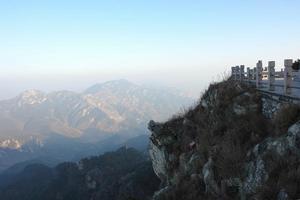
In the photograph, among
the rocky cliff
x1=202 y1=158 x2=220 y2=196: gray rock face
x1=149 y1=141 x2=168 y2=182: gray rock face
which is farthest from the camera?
x1=149 y1=141 x2=168 y2=182: gray rock face

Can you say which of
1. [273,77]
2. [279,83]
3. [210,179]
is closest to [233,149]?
[210,179]

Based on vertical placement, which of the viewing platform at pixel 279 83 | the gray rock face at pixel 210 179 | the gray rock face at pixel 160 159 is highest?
the viewing platform at pixel 279 83

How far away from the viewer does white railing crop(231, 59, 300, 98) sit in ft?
50.5

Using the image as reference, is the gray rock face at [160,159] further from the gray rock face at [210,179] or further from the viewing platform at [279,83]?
the gray rock face at [210,179]

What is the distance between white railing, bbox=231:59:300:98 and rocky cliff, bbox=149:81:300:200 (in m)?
0.62

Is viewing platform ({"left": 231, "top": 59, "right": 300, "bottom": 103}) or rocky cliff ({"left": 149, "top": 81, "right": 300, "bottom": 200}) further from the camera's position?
viewing platform ({"left": 231, "top": 59, "right": 300, "bottom": 103})

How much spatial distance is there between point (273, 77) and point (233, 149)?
4.44 metres

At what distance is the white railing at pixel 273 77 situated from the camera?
1539cm

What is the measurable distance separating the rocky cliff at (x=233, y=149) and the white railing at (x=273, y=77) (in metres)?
0.62

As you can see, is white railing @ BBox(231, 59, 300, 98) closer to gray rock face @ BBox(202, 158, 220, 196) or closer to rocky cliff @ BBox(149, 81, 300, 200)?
rocky cliff @ BBox(149, 81, 300, 200)

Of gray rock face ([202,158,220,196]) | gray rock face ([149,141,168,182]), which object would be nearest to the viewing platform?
gray rock face ([202,158,220,196])

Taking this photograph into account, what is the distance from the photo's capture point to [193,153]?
2000 cm

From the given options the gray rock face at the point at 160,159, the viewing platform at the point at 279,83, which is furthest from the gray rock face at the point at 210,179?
the gray rock face at the point at 160,159

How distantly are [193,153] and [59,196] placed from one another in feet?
566
